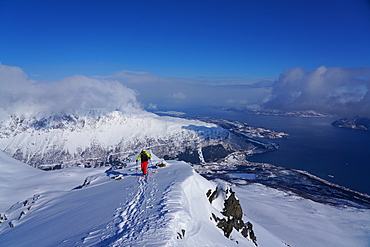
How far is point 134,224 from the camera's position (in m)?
10.3

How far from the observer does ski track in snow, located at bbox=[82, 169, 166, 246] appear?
866cm

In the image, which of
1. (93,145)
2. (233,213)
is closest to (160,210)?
(233,213)

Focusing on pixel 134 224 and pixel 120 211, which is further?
pixel 120 211

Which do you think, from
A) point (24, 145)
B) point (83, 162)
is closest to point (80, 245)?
point (83, 162)

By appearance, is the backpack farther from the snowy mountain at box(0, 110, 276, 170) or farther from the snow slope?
the snowy mountain at box(0, 110, 276, 170)

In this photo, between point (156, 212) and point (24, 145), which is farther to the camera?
point (24, 145)

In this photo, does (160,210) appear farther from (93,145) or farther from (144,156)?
(93,145)

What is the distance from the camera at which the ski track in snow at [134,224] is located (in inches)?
341

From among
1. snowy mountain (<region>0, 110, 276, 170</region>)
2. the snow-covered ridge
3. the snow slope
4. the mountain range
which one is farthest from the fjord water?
the snow slope

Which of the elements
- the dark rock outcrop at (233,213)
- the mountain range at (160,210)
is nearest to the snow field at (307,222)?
the mountain range at (160,210)

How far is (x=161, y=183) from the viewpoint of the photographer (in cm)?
1781

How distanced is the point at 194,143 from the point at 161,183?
170 meters

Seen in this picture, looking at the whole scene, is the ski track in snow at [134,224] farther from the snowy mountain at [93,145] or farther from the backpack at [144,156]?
the snowy mountain at [93,145]

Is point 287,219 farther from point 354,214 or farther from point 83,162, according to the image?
point 83,162
